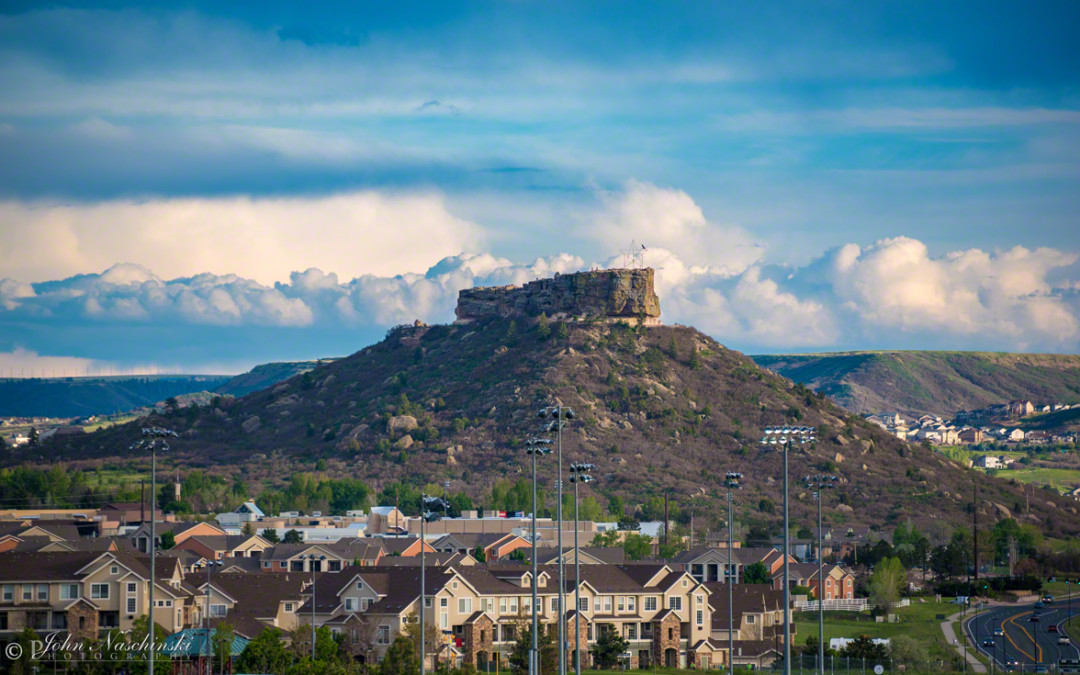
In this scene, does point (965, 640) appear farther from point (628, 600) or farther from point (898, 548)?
point (898, 548)

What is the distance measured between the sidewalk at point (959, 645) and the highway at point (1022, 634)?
115 cm

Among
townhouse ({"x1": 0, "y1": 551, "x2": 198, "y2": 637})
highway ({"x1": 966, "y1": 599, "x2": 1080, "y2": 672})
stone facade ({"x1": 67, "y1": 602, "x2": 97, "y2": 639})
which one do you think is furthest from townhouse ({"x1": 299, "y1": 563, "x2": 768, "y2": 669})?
highway ({"x1": 966, "y1": 599, "x2": 1080, "y2": 672})

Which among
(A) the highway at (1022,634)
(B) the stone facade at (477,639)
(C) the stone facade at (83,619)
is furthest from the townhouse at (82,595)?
(A) the highway at (1022,634)

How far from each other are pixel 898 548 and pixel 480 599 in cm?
7732

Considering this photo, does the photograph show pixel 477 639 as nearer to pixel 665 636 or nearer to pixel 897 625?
pixel 665 636

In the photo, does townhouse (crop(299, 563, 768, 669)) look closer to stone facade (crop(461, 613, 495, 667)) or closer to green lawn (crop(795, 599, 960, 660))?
stone facade (crop(461, 613, 495, 667))

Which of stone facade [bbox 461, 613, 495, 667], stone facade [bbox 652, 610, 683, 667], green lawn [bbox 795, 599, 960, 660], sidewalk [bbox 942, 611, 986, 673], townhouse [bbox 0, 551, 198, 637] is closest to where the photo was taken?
Answer: townhouse [bbox 0, 551, 198, 637]

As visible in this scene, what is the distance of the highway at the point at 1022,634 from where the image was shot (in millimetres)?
99250

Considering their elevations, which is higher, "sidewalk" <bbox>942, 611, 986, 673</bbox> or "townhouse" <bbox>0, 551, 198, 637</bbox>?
"townhouse" <bbox>0, 551, 198, 637</bbox>

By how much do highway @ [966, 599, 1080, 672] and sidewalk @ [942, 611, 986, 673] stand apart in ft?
3.76

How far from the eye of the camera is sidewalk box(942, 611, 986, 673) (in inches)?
3767

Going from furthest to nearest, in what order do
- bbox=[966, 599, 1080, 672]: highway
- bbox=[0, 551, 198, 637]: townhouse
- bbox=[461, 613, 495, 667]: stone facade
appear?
bbox=[461, 613, 495, 667]: stone facade → bbox=[966, 599, 1080, 672]: highway → bbox=[0, 551, 198, 637]: townhouse

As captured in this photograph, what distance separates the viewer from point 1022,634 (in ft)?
370

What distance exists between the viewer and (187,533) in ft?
508
